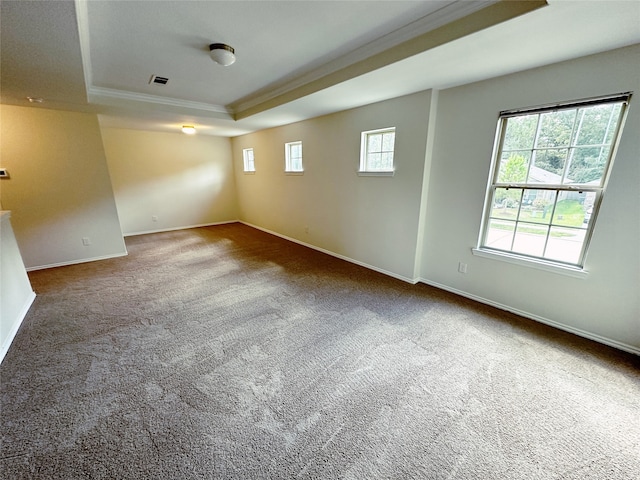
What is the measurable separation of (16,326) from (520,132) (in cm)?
499

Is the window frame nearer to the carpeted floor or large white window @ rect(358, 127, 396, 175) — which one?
large white window @ rect(358, 127, 396, 175)

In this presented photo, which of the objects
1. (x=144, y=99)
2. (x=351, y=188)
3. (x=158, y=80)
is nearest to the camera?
(x=158, y=80)

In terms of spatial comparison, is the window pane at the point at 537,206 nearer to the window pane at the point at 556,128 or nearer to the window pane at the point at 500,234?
the window pane at the point at 500,234

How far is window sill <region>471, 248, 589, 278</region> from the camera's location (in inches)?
87.0

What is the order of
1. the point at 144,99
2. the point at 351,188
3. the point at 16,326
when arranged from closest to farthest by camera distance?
the point at 16,326, the point at 144,99, the point at 351,188

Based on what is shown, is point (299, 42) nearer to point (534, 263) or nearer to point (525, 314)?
point (534, 263)

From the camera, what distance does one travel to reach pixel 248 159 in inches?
251

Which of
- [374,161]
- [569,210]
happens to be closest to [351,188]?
[374,161]

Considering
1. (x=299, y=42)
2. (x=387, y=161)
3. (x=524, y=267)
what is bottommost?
(x=524, y=267)

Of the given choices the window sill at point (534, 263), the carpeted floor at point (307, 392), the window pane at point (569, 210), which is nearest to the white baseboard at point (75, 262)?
the carpeted floor at point (307, 392)

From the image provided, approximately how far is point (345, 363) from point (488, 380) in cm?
100

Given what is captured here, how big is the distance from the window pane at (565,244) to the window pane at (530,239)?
2.0 inches

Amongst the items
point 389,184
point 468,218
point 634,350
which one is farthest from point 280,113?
point 634,350

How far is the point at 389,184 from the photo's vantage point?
331 centimetres
